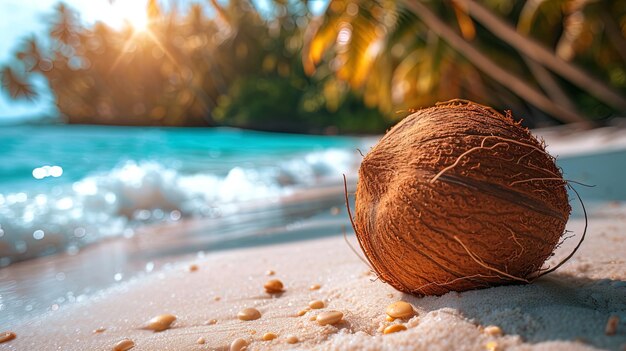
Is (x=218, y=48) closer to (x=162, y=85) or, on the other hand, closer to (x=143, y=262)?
(x=162, y=85)

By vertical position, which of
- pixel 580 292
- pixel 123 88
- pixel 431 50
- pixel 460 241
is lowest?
pixel 580 292

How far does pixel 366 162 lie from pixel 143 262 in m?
2.39

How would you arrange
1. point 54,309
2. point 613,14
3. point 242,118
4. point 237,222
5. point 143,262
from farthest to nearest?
1. point 242,118
2. point 613,14
3. point 237,222
4. point 143,262
5. point 54,309

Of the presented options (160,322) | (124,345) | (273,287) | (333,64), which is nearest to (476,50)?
(273,287)

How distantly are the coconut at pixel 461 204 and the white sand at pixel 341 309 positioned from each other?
0.39 feet

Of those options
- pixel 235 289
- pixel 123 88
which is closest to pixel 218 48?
pixel 123 88

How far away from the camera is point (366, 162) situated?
1.91 m

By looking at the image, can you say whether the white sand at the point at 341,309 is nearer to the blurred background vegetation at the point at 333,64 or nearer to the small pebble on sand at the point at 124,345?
the small pebble on sand at the point at 124,345

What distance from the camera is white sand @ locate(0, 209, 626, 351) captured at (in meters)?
1.48

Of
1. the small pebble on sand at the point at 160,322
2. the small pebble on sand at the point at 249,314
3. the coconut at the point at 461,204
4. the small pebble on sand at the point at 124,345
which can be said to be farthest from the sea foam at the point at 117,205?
the coconut at the point at 461,204

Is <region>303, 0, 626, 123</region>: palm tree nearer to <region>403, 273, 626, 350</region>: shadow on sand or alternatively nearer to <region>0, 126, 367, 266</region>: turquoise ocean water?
<region>0, 126, 367, 266</region>: turquoise ocean water

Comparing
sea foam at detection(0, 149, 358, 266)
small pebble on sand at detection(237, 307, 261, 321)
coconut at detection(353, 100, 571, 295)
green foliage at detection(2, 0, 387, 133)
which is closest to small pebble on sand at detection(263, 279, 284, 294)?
small pebble on sand at detection(237, 307, 261, 321)

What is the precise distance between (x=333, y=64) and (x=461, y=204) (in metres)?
23.1

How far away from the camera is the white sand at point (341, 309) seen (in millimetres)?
1483
